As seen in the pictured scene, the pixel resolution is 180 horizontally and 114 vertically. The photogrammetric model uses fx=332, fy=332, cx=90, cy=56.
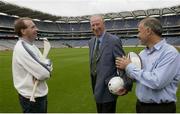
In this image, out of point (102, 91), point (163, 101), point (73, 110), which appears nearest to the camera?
point (163, 101)

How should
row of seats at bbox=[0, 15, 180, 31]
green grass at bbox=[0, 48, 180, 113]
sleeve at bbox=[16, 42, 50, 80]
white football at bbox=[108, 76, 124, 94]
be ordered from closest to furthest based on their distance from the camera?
sleeve at bbox=[16, 42, 50, 80], white football at bbox=[108, 76, 124, 94], green grass at bbox=[0, 48, 180, 113], row of seats at bbox=[0, 15, 180, 31]

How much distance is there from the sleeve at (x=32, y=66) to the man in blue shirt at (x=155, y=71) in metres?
1.26

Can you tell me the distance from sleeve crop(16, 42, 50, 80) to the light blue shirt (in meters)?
1.41

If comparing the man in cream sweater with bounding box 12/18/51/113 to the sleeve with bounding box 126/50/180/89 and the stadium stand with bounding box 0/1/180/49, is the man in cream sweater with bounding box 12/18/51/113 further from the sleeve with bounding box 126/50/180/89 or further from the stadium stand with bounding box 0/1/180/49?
the stadium stand with bounding box 0/1/180/49

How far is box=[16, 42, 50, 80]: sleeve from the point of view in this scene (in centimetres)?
542

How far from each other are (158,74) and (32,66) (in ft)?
6.67

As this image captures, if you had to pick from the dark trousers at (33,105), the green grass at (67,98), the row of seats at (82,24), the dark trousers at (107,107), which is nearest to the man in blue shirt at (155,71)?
the dark trousers at (107,107)

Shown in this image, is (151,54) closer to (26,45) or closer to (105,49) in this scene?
(105,49)

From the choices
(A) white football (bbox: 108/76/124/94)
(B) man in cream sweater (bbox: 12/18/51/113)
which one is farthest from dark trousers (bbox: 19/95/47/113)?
(A) white football (bbox: 108/76/124/94)

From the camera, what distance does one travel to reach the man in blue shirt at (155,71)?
4.80 metres

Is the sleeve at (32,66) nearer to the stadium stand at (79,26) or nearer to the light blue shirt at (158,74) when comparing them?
the light blue shirt at (158,74)

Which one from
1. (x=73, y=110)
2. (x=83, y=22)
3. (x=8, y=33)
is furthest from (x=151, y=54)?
(x=83, y=22)

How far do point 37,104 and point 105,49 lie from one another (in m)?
1.74

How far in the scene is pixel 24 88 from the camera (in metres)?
5.64
